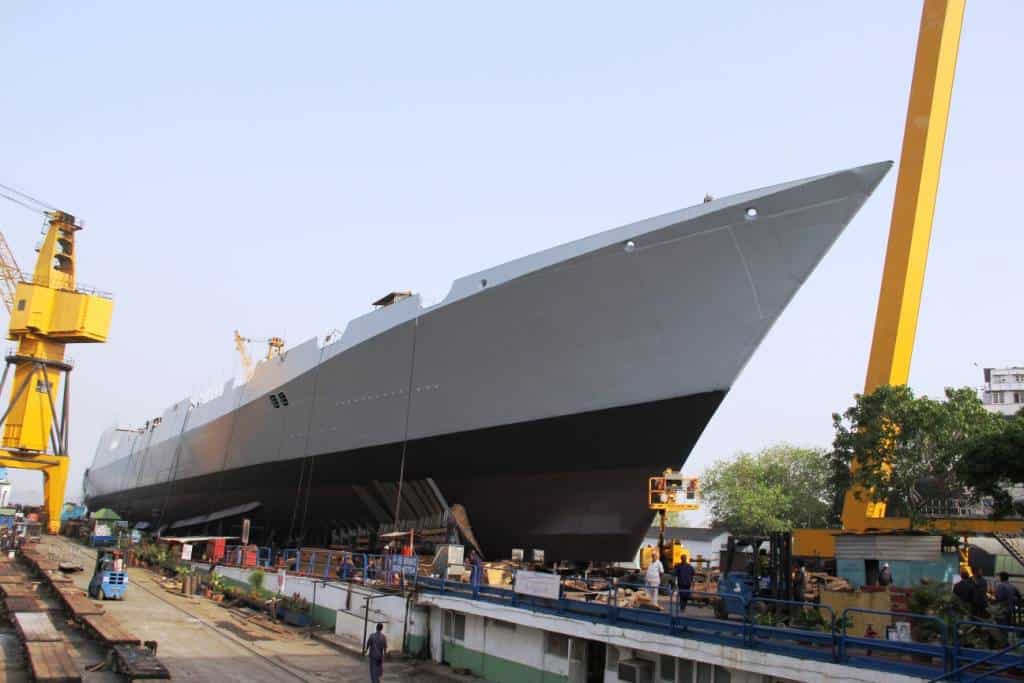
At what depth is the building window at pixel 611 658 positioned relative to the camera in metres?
8.25

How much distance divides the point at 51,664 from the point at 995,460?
12.1 meters

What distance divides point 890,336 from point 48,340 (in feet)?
99.2

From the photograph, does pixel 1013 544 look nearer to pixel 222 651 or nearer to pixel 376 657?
pixel 376 657

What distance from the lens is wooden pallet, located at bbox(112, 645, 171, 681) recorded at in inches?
326

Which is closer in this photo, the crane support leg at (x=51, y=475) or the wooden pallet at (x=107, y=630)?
the wooden pallet at (x=107, y=630)

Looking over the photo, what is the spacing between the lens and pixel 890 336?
17734 millimetres

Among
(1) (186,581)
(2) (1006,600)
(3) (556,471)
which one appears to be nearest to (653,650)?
(2) (1006,600)

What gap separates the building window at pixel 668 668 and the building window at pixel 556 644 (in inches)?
58.4

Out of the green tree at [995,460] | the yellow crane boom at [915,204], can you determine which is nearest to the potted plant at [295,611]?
the yellow crane boom at [915,204]

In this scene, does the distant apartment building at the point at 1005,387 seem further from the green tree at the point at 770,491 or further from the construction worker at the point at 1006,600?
the construction worker at the point at 1006,600

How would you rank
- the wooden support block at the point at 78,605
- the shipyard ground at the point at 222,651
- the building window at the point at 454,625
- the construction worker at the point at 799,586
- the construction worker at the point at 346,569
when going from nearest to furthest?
the construction worker at the point at 799,586 → the shipyard ground at the point at 222,651 → the building window at the point at 454,625 → the wooden support block at the point at 78,605 → the construction worker at the point at 346,569

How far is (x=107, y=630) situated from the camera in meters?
10.2

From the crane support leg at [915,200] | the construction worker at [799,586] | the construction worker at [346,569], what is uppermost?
the crane support leg at [915,200]

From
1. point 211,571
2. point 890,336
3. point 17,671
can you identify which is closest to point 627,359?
point 890,336
